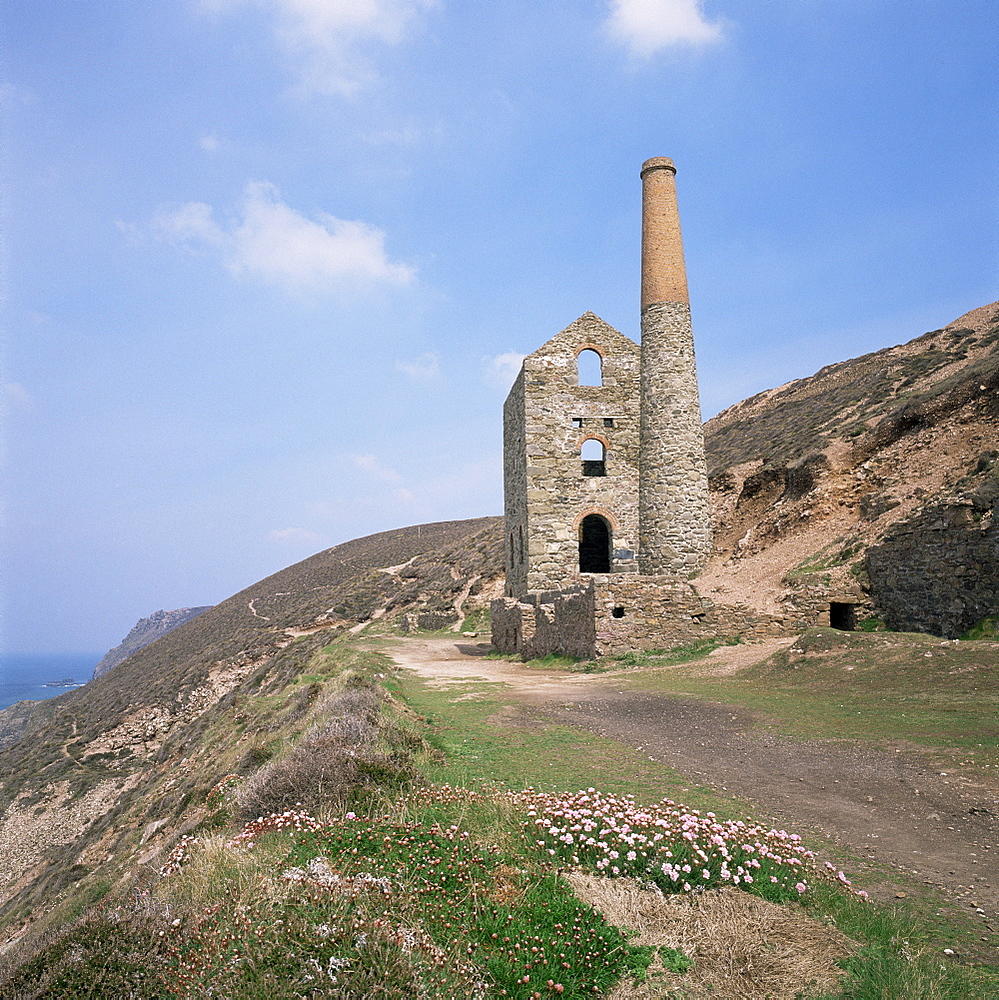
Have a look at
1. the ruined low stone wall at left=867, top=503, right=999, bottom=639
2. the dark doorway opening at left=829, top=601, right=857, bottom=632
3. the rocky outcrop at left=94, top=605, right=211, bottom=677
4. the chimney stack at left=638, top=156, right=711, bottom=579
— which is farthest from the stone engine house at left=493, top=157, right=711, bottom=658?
the rocky outcrop at left=94, top=605, right=211, bottom=677

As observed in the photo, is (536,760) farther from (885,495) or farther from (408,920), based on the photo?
(885,495)

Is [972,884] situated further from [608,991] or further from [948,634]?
[948,634]

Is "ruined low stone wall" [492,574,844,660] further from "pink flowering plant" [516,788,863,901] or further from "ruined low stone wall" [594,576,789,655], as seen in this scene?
"pink flowering plant" [516,788,863,901]

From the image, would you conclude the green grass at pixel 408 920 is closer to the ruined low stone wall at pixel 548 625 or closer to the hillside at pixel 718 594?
the hillside at pixel 718 594

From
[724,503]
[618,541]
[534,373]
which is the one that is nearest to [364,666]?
[618,541]

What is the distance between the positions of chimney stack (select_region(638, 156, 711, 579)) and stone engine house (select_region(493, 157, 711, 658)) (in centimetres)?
3

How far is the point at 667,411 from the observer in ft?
71.4

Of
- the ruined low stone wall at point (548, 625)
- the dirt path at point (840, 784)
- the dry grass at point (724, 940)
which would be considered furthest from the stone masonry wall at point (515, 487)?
the dry grass at point (724, 940)

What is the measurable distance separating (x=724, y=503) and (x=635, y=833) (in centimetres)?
2430

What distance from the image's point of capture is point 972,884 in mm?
4039

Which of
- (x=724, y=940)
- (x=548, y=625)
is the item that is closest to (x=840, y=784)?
(x=724, y=940)

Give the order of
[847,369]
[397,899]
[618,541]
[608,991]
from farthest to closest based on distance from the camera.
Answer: [847,369], [618,541], [397,899], [608,991]

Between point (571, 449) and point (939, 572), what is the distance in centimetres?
1162

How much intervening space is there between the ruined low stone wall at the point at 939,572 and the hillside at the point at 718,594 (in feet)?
0.11
